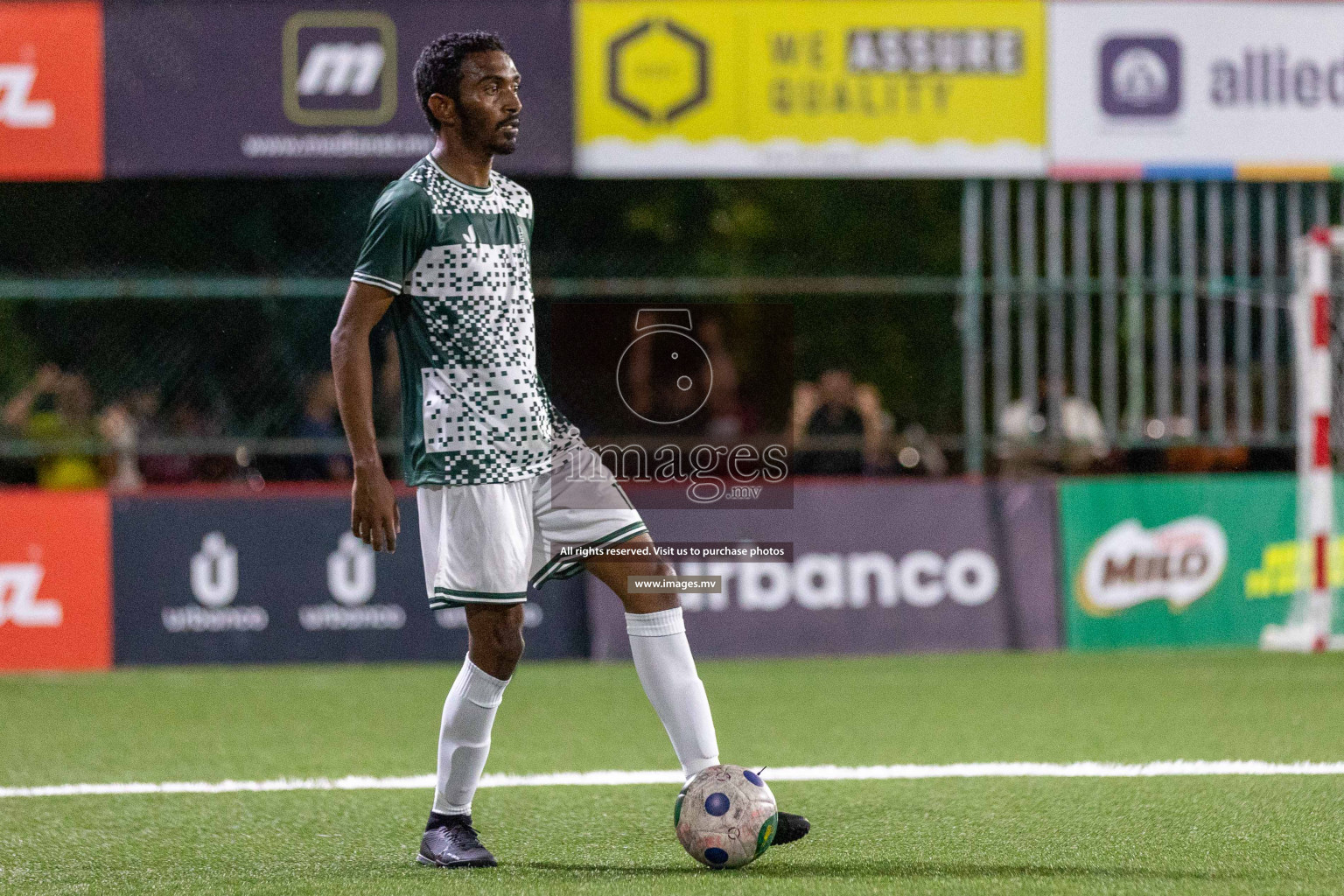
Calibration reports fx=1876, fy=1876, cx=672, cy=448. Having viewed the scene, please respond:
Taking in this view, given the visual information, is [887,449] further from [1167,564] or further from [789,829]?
[789,829]

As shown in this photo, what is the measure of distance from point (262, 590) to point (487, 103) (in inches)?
270

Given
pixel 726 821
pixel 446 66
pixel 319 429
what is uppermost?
pixel 446 66

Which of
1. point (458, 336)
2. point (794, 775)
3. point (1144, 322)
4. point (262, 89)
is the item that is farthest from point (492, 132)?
point (1144, 322)

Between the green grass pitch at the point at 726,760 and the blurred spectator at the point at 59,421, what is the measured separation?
161 centimetres

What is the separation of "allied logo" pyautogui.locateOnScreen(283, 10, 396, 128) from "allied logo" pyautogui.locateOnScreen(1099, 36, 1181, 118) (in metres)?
4.54

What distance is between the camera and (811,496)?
11.5 meters

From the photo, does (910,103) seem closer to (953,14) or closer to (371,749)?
(953,14)

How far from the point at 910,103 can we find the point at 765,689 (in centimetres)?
415

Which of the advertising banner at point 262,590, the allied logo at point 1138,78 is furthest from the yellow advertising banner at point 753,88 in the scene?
the advertising banner at point 262,590

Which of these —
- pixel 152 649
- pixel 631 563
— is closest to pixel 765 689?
pixel 152 649

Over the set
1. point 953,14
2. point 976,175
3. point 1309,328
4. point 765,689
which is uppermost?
point 953,14

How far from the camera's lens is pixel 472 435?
5000 millimetres

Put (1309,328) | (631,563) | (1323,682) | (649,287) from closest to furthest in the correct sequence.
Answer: (631,563)
(1323,682)
(1309,328)
(649,287)

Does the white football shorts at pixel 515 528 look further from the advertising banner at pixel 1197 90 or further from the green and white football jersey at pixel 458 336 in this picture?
the advertising banner at pixel 1197 90
